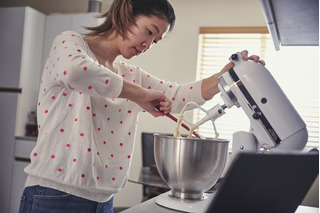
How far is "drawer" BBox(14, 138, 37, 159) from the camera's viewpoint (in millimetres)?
3414

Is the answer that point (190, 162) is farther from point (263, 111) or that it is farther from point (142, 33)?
point (142, 33)

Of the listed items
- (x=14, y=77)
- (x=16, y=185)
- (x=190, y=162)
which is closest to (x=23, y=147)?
(x=16, y=185)

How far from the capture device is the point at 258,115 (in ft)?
2.93

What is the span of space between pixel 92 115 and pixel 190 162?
0.34m

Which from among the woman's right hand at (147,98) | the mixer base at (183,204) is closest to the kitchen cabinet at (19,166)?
the woman's right hand at (147,98)

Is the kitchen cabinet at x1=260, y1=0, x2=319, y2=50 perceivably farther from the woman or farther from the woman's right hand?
the woman's right hand

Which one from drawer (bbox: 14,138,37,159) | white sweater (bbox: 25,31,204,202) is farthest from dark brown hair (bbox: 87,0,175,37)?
drawer (bbox: 14,138,37,159)

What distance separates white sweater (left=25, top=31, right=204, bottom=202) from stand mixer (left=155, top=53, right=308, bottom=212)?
195 millimetres

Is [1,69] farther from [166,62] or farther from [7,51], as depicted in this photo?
[166,62]

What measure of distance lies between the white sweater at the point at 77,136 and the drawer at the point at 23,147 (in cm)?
248

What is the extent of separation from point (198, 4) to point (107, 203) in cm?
302

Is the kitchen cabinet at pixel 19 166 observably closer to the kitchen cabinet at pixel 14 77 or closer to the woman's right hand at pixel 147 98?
the kitchen cabinet at pixel 14 77

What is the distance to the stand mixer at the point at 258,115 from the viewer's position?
853 mm

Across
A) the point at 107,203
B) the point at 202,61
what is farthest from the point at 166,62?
the point at 107,203
